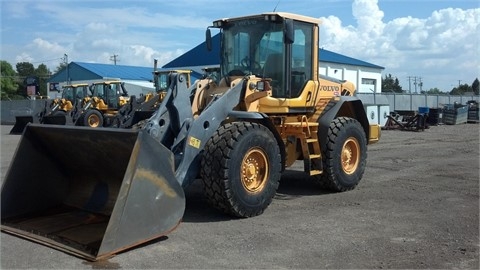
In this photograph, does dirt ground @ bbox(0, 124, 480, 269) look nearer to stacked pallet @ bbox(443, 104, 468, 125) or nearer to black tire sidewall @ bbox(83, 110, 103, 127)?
black tire sidewall @ bbox(83, 110, 103, 127)

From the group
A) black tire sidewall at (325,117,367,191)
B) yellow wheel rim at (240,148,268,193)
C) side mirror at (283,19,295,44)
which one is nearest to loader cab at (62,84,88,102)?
black tire sidewall at (325,117,367,191)

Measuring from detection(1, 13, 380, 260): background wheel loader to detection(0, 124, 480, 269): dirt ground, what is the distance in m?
0.24

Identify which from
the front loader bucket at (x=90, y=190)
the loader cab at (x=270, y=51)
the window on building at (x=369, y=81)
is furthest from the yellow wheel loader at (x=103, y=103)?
the window on building at (x=369, y=81)

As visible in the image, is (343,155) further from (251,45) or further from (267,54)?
(251,45)

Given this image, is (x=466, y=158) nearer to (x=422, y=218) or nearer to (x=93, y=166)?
(x=422, y=218)

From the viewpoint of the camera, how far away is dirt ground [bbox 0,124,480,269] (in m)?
4.98

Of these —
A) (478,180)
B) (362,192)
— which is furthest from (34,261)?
(478,180)

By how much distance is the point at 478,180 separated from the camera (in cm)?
970

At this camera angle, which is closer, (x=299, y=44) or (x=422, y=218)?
(x=422, y=218)

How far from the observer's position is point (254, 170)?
679 centimetres

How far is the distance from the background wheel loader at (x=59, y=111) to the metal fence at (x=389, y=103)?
7.67 meters

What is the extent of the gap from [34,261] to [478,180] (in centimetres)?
821

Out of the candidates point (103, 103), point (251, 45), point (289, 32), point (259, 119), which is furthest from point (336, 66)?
point (259, 119)

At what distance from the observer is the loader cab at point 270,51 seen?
7777 mm
